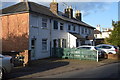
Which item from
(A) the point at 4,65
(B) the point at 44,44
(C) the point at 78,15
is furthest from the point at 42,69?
(C) the point at 78,15

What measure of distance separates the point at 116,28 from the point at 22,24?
1766cm

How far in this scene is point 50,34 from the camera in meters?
24.2

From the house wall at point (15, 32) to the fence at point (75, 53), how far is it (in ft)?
16.5

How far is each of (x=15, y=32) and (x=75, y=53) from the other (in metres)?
7.55

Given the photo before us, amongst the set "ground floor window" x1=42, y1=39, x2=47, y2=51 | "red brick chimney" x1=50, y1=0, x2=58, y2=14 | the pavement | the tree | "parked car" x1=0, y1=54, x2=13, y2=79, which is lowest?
the pavement

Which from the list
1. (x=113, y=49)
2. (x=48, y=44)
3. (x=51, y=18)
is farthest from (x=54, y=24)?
(x=113, y=49)

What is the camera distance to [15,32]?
21.1m

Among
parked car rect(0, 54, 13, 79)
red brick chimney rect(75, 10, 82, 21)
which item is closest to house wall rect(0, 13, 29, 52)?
parked car rect(0, 54, 13, 79)

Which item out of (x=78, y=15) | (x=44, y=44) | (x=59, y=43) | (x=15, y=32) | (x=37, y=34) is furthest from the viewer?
(x=78, y=15)

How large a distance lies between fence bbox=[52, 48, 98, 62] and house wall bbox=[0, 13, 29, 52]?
5.02 metres

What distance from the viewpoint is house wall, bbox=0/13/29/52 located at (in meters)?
20.3

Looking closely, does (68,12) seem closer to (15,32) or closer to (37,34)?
(37,34)

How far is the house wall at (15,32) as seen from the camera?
20.3 m

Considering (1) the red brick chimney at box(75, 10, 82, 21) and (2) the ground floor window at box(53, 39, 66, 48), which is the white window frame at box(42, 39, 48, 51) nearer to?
(2) the ground floor window at box(53, 39, 66, 48)
